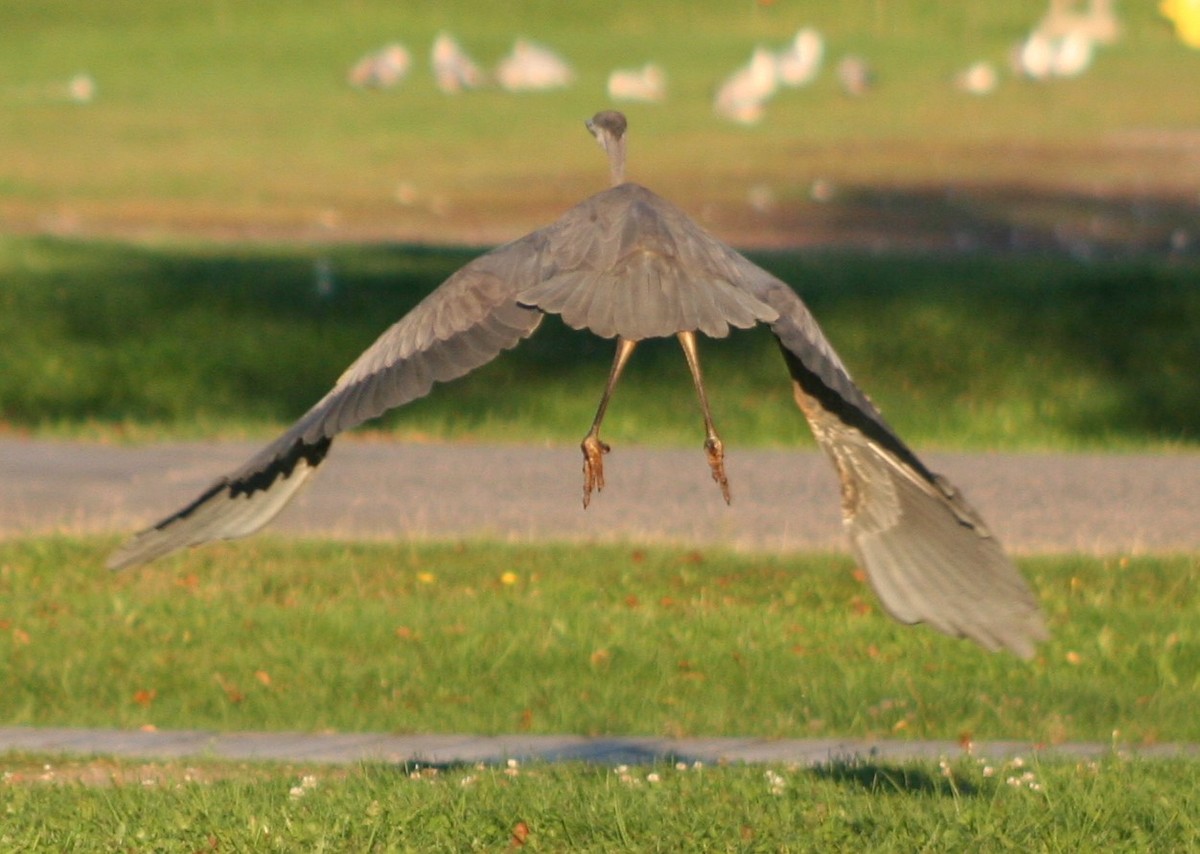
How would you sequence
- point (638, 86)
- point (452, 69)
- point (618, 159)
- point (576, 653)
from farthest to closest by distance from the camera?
1. point (452, 69)
2. point (638, 86)
3. point (576, 653)
4. point (618, 159)

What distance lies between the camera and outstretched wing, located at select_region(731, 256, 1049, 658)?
5148 mm

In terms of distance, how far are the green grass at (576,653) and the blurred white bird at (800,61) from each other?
2497 cm

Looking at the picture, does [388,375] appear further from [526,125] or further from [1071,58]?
[1071,58]

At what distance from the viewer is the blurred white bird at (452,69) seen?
112ft

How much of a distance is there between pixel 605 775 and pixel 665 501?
5.27 meters

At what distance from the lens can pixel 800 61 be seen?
115 feet

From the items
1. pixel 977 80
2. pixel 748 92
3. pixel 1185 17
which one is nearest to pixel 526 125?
pixel 748 92

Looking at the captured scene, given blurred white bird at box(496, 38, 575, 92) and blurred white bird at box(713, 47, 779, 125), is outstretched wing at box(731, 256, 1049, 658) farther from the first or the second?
blurred white bird at box(496, 38, 575, 92)

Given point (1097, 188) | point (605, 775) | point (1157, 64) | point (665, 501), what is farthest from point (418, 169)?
point (605, 775)

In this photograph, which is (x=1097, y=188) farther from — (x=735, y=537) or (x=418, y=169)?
(x=735, y=537)

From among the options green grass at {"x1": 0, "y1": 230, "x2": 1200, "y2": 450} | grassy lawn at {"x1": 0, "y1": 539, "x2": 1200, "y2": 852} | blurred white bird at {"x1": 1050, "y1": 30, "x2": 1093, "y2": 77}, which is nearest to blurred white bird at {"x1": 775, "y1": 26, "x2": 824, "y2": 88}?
blurred white bird at {"x1": 1050, "y1": 30, "x2": 1093, "y2": 77}

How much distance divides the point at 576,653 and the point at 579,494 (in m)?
3.39

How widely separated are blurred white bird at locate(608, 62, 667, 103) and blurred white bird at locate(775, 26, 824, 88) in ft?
5.69

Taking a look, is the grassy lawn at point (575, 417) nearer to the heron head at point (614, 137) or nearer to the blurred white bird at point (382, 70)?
the blurred white bird at point (382, 70)
